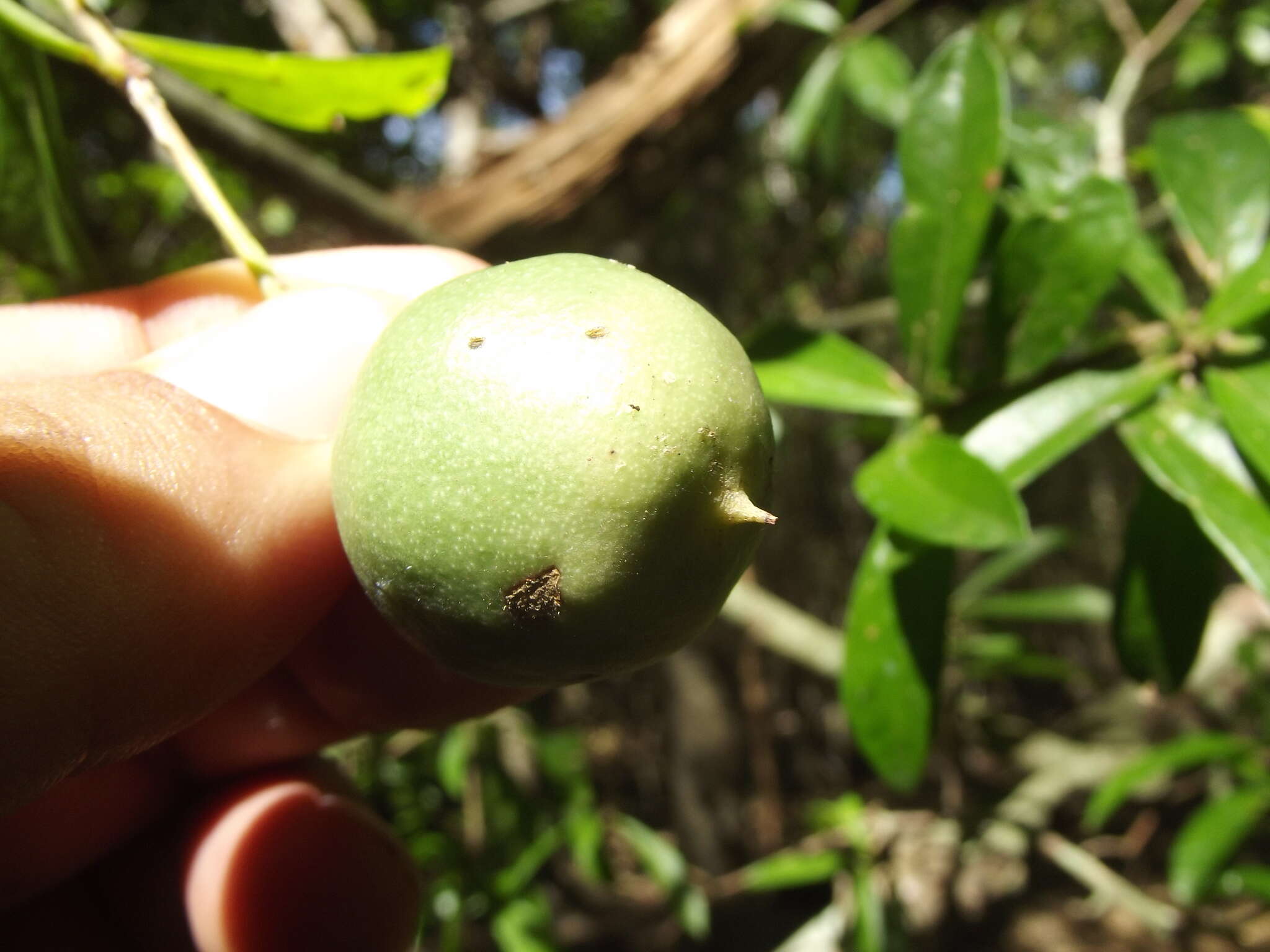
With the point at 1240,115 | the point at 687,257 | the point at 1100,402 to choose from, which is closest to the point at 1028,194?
the point at 1240,115

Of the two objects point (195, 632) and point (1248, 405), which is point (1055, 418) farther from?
point (195, 632)

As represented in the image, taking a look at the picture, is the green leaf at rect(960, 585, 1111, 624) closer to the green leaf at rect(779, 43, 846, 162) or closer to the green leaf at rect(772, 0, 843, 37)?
the green leaf at rect(779, 43, 846, 162)

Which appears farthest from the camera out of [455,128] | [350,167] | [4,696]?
[455,128]

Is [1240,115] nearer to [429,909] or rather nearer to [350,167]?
[429,909]

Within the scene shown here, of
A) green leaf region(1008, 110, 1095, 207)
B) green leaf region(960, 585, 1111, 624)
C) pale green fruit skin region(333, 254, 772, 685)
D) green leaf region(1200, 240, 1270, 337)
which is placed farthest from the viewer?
green leaf region(960, 585, 1111, 624)

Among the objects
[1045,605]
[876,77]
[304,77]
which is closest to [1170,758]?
[1045,605]

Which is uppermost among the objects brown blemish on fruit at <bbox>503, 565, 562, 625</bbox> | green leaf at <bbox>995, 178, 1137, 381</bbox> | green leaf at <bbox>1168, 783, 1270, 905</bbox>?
brown blemish on fruit at <bbox>503, 565, 562, 625</bbox>

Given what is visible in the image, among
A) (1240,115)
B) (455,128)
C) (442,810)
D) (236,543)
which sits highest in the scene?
(455,128)

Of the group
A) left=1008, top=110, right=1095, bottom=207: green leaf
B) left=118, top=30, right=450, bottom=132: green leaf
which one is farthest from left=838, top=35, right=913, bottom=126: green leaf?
left=118, top=30, right=450, bottom=132: green leaf
